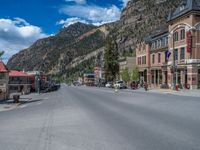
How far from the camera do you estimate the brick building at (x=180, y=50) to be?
5928cm

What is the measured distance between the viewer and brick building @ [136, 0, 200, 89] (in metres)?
59.3

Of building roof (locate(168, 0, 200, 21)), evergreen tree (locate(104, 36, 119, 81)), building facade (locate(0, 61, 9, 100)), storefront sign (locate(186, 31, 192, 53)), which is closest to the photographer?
building facade (locate(0, 61, 9, 100))

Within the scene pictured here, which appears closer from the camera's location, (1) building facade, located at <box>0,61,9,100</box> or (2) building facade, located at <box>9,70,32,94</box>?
(1) building facade, located at <box>0,61,9,100</box>

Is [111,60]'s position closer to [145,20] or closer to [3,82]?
[3,82]

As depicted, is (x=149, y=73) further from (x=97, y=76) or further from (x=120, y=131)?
(x=97, y=76)

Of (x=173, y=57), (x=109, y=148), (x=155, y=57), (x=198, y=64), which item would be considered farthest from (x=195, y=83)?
(x=109, y=148)

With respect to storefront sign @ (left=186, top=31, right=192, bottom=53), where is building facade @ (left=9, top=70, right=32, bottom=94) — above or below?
below

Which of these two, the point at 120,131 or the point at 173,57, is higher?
the point at 173,57

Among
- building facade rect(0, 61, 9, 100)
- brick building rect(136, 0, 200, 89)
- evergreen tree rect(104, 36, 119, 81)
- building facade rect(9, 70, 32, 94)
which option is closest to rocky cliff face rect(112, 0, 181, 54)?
evergreen tree rect(104, 36, 119, 81)

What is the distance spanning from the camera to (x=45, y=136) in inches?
451

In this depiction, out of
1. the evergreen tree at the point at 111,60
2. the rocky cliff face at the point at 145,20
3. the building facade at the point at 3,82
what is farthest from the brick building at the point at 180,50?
the rocky cliff face at the point at 145,20

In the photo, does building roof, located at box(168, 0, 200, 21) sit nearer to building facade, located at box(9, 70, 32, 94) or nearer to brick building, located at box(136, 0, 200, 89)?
brick building, located at box(136, 0, 200, 89)

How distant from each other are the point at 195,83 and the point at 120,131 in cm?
4903

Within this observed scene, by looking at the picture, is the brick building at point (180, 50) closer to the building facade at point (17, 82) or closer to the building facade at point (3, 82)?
the building facade at point (3, 82)
